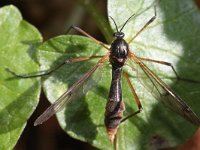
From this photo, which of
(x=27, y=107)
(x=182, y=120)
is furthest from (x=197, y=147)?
(x=27, y=107)

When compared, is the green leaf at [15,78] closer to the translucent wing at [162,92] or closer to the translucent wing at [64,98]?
the translucent wing at [64,98]

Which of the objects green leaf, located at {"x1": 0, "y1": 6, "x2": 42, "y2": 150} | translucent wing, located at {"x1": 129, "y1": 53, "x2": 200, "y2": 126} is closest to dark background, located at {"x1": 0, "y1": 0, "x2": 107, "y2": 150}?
green leaf, located at {"x1": 0, "y1": 6, "x2": 42, "y2": 150}

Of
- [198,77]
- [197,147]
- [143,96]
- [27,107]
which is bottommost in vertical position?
[197,147]

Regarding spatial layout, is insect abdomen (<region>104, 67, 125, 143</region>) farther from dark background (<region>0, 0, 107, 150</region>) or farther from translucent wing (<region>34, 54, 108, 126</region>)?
dark background (<region>0, 0, 107, 150</region>)

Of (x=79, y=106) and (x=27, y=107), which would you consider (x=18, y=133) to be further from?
(x=79, y=106)

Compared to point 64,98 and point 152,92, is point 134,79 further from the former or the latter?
point 64,98
